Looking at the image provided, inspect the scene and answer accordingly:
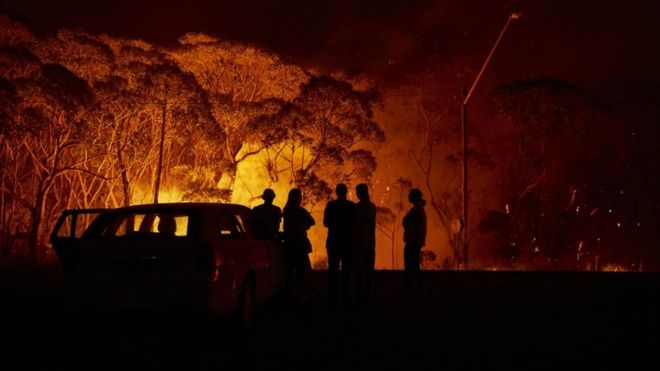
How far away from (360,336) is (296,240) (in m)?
3.39

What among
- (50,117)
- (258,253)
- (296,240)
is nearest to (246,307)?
(258,253)

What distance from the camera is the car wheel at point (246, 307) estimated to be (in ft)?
36.3

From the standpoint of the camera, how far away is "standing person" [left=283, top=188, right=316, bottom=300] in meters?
14.2

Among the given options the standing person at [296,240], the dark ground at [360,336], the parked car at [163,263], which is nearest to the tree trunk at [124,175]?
the dark ground at [360,336]

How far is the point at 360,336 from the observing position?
36.1ft

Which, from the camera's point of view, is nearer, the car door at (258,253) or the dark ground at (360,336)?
the dark ground at (360,336)

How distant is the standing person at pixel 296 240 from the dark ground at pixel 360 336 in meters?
0.43

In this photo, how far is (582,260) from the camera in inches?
1672

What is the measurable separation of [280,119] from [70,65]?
7472 mm

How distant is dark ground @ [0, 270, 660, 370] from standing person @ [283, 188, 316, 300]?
0.43 m

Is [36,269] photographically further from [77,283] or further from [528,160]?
[528,160]

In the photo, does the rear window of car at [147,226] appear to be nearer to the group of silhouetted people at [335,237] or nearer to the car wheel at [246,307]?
the car wheel at [246,307]

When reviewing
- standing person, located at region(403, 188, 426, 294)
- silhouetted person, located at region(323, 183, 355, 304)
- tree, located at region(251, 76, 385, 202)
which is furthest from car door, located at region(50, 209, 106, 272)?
tree, located at region(251, 76, 385, 202)

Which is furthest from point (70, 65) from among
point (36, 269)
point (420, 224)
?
point (420, 224)
